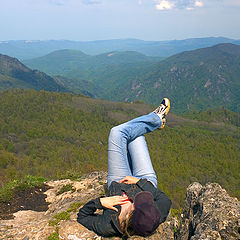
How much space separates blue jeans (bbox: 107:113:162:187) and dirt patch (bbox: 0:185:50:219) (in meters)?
5.00

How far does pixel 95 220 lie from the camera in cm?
551

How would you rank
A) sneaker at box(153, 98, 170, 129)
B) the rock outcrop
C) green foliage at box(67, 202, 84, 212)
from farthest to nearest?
sneaker at box(153, 98, 170, 129) < green foliage at box(67, 202, 84, 212) < the rock outcrop

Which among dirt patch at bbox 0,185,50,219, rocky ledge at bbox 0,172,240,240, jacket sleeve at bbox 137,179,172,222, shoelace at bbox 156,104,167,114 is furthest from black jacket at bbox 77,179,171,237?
dirt patch at bbox 0,185,50,219

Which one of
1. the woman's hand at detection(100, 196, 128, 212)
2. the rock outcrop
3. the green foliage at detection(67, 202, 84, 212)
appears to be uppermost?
the woman's hand at detection(100, 196, 128, 212)

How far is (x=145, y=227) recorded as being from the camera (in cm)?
469

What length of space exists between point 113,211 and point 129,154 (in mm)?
2203

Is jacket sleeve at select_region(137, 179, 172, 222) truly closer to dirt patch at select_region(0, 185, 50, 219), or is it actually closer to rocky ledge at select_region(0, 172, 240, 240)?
rocky ledge at select_region(0, 172, 240, 240)

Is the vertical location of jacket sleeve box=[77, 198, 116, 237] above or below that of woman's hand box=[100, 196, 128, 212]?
below

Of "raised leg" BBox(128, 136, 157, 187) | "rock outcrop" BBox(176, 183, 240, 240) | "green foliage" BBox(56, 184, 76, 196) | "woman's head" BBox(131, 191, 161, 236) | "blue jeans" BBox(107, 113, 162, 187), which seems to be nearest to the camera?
"woman's head" BBox(131, 191, 161, 236)

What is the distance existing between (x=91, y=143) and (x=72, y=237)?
9900 cm

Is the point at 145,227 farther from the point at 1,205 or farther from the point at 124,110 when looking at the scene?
the point at 124,110

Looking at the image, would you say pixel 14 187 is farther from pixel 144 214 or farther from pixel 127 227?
pixel 144 214

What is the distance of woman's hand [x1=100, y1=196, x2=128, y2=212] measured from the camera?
17.1ft

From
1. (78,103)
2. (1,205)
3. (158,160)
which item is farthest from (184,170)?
(78,103)
